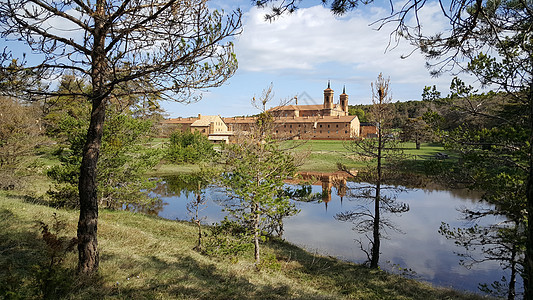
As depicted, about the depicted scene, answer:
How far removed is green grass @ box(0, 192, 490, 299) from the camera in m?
4.52

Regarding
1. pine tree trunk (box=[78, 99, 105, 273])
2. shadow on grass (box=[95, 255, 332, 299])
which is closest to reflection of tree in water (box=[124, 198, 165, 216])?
shadow on grass (box=[95, 255, 332, 299])

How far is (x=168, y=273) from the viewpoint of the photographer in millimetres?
5984

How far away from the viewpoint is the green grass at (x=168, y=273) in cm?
452

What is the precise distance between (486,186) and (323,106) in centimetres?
9719

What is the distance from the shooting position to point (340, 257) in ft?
41.8

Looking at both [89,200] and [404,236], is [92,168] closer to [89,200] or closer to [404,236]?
[89,200]

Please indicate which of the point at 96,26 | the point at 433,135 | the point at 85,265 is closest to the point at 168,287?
the point at 85,265

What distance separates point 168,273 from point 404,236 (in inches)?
508

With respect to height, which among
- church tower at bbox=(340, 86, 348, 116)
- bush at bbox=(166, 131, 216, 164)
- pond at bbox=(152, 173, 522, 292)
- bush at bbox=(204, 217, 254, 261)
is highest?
church tower at bbox=(340, 86, 348, 116)

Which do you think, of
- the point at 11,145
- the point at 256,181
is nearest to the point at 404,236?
the point at 256,181

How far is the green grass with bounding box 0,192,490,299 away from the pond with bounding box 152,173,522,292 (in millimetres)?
1839

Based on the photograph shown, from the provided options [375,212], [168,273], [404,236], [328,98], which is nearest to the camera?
[168,273]

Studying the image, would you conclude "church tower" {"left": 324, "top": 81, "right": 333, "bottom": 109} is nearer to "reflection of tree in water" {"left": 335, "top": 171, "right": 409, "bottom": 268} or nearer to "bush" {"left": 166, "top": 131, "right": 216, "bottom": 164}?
"bush" {"left": 166, "top": 131, "right": 216, "bottom": 164}

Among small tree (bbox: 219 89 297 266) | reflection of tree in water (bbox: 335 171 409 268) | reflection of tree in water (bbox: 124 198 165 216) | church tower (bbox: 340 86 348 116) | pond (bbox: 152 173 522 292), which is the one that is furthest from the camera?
church tower (bbox: 340 86 348 116)
